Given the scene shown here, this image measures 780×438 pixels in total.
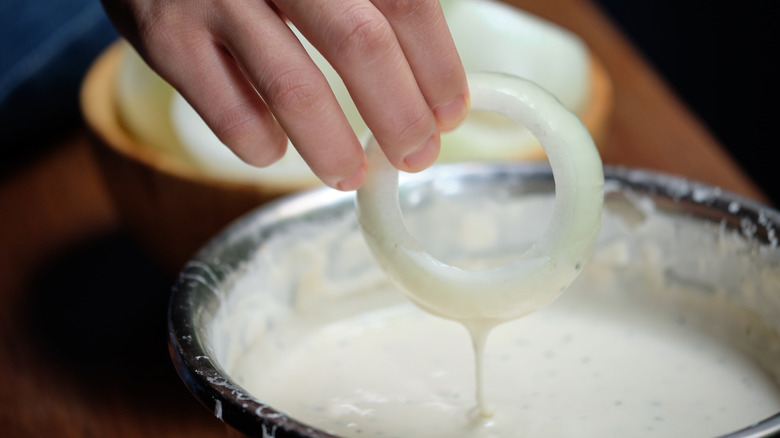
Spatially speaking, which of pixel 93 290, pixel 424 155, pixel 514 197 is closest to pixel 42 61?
pixel 93 290

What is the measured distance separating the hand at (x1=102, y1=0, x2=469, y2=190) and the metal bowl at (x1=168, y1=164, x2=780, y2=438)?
14cm

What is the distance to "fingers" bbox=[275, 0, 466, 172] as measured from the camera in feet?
1.58

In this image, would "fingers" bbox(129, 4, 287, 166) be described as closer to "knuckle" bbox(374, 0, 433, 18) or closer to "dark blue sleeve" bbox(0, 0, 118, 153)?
"knuckle" bbox(374, 0, 433, 18)

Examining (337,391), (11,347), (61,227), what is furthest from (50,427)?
(61,227)

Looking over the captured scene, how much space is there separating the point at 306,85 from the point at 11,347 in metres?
0.51

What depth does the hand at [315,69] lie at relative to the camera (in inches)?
19.3

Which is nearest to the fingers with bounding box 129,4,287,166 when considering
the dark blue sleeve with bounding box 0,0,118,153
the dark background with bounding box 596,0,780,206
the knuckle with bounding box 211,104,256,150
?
the knuckle with bounding box 211,104,256,150

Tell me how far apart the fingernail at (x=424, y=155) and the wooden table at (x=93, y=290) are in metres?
0.34

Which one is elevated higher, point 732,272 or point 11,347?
point 732,272

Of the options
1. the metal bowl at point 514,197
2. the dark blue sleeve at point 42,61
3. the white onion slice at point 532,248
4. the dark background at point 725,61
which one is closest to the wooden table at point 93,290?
the dark blue sleeve at point 42,61

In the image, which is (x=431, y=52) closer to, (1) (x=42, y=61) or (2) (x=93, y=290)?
(2) (x=93, y=290)

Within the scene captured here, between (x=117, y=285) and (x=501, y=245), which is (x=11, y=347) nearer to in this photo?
(x=117, y=285)

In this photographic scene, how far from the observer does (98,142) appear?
0.88 meters

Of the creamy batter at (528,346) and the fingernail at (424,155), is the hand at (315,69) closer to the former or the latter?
the fingernail at (424,155)
